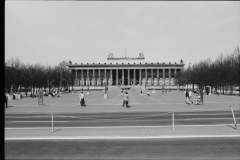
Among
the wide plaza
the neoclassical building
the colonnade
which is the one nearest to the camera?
the wide plaza

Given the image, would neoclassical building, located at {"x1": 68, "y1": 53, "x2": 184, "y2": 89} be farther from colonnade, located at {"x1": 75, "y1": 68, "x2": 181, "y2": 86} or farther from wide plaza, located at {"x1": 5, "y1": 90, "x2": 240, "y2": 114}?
wide plaza, located at {"x1": 5, "y1": 90, "x2": 240, "y2": 114}

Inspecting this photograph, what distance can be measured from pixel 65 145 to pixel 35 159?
185cm

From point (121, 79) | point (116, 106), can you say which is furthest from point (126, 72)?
point (116, 106)

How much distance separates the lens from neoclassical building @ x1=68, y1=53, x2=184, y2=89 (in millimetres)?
133250

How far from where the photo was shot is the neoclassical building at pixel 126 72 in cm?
13325

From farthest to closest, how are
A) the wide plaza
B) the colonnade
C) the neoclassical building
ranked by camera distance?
the colonnade → the neoclassical building → the wide plaza

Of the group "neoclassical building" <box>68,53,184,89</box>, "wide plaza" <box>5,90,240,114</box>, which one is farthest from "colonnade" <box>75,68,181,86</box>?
"wide plaza" <box>5,90,240,114</box>

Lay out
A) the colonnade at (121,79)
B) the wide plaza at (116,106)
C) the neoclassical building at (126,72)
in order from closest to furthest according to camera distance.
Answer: the wide plaza at (116,106)
the neoclassical building at (126,72)
the colonnade at (121,79)

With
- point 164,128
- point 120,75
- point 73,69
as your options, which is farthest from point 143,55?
point 164,128

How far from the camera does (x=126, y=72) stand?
14212cm

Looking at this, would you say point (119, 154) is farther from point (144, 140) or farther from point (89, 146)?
point (144, 140)

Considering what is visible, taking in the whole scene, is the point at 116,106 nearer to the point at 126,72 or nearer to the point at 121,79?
the point at 121,79

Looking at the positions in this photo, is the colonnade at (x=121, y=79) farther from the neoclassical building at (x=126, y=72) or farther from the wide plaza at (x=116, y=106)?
the wide plaza at (x=116, y=106)

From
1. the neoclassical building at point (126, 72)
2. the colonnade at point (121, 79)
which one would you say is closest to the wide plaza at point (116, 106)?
the neoclassical building at point (126, 72)
